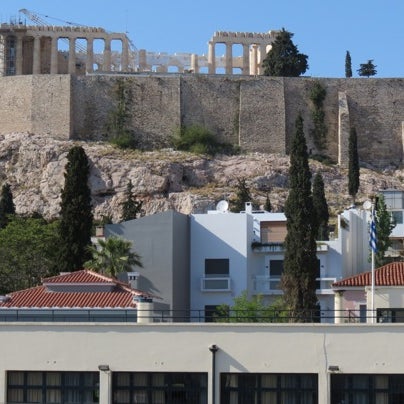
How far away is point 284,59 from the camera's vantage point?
94.8 m

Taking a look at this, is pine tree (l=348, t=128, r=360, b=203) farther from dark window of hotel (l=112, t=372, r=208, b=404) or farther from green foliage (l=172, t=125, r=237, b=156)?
dark window of hotel (l=112, t=372, r=208, b=404)

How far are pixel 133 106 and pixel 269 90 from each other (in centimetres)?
864

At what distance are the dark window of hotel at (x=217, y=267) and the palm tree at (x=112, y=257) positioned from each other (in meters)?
4.08

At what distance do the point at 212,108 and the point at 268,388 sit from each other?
6232 centimetres

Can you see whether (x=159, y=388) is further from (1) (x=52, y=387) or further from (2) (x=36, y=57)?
(2) (x=36, y=57)

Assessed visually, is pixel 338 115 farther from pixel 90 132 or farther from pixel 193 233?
pixel 193 233

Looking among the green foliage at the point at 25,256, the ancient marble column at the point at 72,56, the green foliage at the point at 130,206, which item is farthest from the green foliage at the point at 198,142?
the green foliage at the point at 25,256

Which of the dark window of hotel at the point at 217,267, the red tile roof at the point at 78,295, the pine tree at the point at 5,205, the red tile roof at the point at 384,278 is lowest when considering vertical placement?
the red tile roof at the point at 78,295

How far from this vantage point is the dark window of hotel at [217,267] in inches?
2157

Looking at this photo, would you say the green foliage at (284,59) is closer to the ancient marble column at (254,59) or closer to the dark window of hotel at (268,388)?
the ancient marble column at (254,59)

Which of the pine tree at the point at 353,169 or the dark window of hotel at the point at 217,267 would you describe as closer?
the dark window of hotel at the point at 217,267

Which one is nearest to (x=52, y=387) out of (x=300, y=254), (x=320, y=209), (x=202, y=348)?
(x=202, y=348)

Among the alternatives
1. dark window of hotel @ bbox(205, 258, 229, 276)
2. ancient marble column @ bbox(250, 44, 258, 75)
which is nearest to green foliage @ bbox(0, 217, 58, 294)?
dark window of hotel @ bbox(205, 258, 229, 276)

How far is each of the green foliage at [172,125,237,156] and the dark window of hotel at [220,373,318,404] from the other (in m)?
56.8
